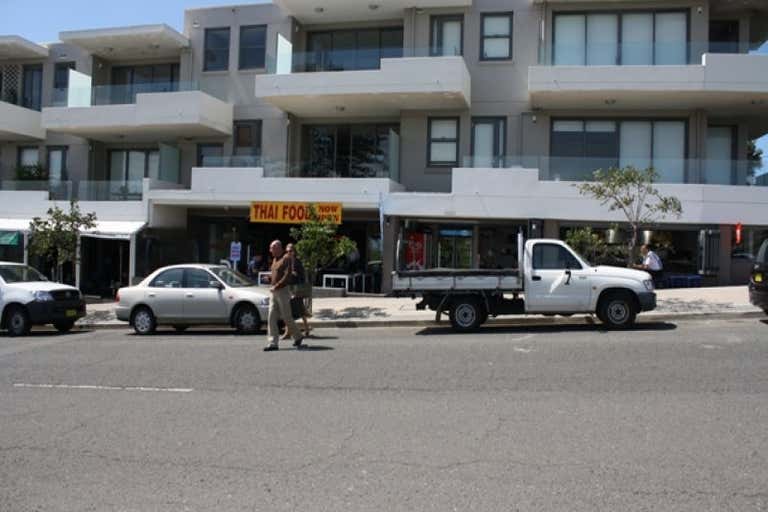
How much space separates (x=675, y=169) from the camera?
21.8 metres

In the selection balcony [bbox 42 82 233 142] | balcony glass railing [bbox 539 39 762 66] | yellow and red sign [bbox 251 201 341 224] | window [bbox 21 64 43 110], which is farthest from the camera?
window [bbox 21 64 43 110]

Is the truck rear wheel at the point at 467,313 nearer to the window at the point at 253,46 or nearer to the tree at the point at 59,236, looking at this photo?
the tree at the point at 59,236

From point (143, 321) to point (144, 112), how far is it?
1229 cm

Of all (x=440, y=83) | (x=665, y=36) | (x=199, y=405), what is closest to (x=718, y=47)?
(x=665, y=36)

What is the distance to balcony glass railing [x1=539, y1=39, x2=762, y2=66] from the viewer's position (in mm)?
21922

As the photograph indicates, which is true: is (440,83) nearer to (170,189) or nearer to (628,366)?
(170,189)

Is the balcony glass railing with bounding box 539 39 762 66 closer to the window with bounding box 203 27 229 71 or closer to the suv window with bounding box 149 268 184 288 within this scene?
the window with bounding box 203 27 229 71

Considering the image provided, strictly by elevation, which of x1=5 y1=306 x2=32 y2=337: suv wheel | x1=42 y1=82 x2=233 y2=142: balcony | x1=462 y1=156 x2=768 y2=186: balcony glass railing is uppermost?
x1=42 y1=82 x2=233 y2=142: balcony

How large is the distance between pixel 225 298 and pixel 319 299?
6.14 meters

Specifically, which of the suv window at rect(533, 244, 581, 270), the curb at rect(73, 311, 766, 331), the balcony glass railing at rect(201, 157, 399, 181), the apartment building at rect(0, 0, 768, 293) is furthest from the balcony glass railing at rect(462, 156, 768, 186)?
the suv window at rect(533, 244, 581, 270)

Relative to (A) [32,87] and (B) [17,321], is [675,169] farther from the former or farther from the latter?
(A) [32,87]

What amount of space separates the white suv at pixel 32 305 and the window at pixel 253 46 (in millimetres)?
12770

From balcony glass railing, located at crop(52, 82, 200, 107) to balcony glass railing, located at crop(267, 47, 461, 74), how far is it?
394 centimetres

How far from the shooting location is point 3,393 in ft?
29.3
